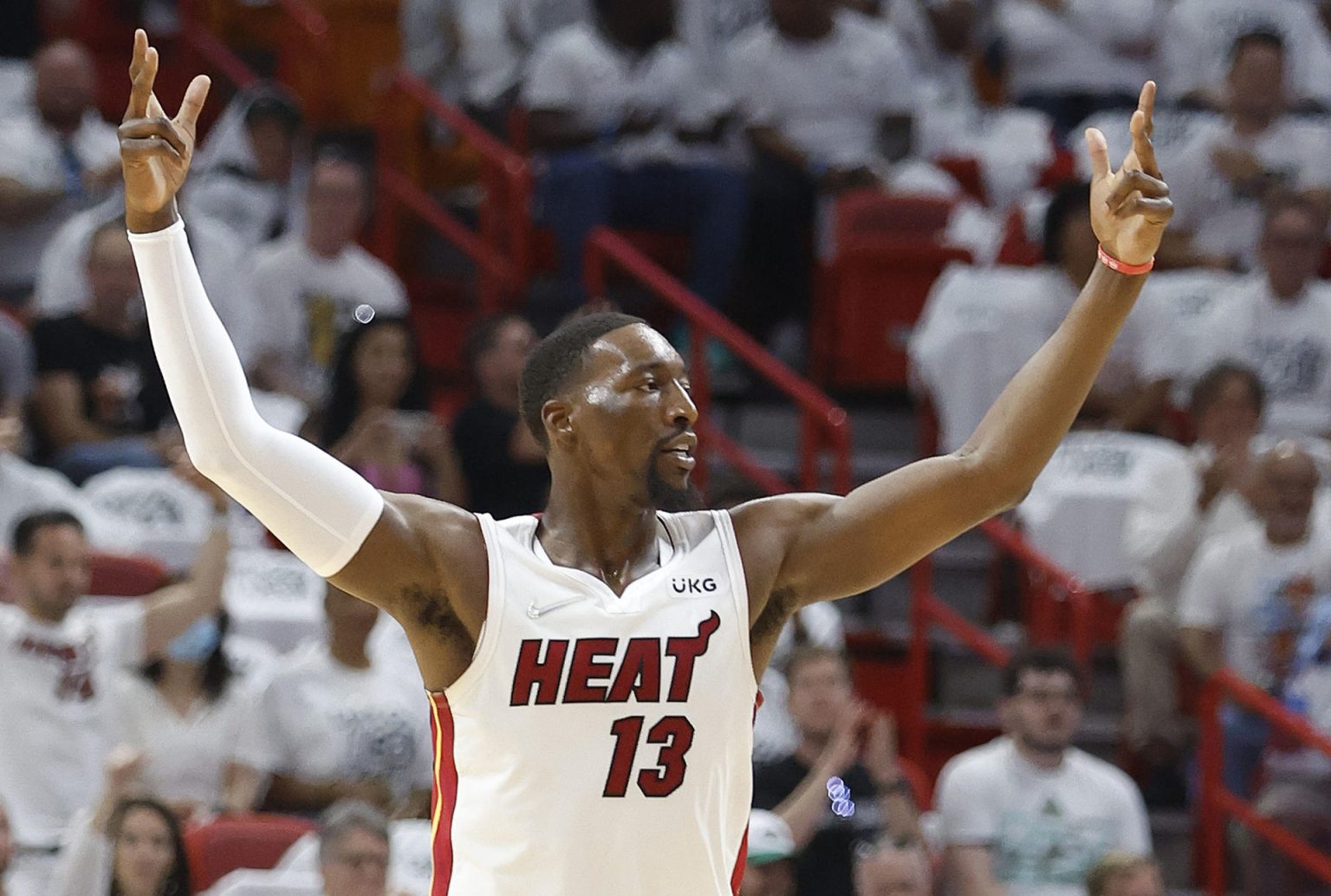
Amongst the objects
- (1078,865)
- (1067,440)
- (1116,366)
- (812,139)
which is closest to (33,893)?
(1078,865)

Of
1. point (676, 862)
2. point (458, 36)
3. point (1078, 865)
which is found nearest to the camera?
point (676, 862)

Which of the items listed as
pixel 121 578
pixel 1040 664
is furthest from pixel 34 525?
pixel 1040 664

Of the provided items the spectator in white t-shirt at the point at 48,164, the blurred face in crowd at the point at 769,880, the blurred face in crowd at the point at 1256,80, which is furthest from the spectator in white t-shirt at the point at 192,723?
the blurred face in crowd at the point at 1256,80

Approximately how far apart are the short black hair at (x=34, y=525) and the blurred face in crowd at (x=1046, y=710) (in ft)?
9.69

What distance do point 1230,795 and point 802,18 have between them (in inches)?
188

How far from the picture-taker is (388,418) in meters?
7.89

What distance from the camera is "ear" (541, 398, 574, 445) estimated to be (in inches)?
131

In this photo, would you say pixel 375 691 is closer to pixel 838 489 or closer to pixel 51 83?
pixel 838 489

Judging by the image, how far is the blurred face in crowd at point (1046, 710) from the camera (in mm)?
6895

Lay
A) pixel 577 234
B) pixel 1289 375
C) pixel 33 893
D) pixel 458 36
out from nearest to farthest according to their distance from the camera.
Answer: pixel 33 893 → pixel 1289 375 → pixel 577 234 → pixel 458 36

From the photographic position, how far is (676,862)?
318 centimetres

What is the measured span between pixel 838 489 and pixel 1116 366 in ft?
5.39

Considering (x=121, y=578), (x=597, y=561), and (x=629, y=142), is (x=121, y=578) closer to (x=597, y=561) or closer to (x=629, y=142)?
(x=629, y=142)

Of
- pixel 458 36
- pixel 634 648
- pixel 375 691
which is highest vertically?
pixel 458 36
